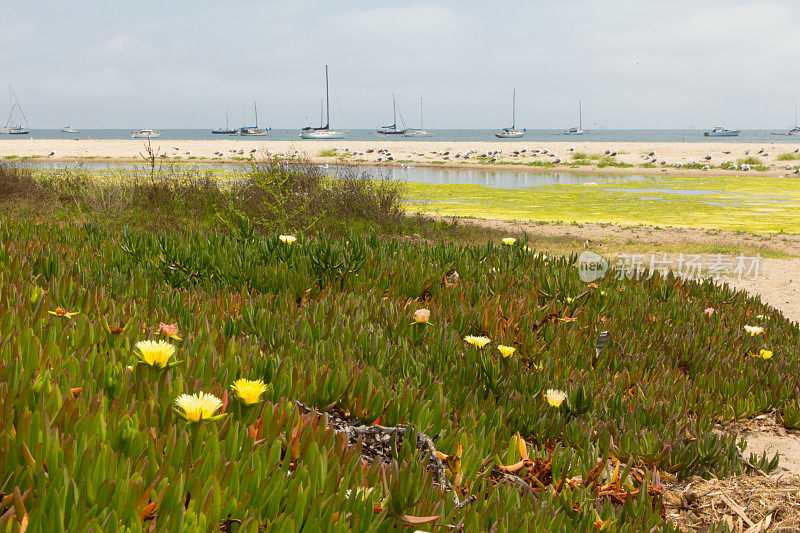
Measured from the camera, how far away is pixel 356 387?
2.23 meters

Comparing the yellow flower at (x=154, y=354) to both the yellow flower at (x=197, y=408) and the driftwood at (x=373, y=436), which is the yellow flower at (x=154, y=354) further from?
the driftwood at (x=373, y=436)

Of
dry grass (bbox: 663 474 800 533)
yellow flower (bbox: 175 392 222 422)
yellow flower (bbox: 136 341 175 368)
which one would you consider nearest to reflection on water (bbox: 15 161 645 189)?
dry grass (bbox: 663 474 800 533)

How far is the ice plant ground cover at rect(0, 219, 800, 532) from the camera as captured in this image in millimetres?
1316

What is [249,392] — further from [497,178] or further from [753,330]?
[497,178]

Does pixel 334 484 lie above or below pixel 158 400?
below

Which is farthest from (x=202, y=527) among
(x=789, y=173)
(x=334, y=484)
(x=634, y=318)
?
(x=789, y=173)

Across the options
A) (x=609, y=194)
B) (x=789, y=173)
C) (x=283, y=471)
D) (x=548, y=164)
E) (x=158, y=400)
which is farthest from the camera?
(x=548, y=164)

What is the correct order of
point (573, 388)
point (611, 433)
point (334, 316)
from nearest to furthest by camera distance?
point (611, 433), point (573, 388), point (334, 316)

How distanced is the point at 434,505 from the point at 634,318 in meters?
3.22

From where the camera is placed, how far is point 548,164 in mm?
51594

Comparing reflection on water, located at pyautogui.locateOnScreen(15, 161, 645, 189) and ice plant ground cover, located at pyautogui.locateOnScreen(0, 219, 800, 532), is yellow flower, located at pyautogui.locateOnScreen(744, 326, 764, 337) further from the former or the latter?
reflection on water, located at pyautogui.locateOnScreen(15, 161, 645, 189)

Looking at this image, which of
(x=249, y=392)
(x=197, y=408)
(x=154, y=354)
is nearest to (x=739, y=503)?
(x=249, y=392)

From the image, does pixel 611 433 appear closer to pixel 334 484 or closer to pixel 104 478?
pixel 334 484

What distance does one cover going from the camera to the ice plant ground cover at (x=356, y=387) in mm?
1316
